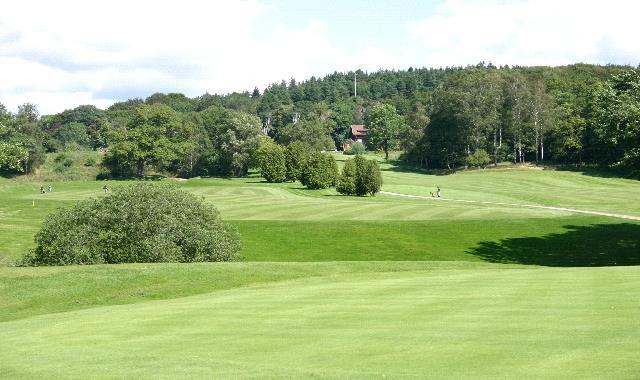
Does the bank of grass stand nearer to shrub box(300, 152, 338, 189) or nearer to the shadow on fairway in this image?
the shadow on fairway

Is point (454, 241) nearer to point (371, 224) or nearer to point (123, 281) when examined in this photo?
point (371, 224)

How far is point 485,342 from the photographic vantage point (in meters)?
12.3

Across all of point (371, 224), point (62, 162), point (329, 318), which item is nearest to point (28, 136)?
point (62, 162)

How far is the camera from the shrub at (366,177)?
8519cm

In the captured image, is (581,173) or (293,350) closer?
(293,350)

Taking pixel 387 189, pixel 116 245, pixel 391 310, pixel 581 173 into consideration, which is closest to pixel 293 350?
pixel 391 310

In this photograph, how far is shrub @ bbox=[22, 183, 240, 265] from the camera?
1394 inches

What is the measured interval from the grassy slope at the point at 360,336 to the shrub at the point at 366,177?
63842 millimetres

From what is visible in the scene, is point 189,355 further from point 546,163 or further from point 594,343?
point 546,163

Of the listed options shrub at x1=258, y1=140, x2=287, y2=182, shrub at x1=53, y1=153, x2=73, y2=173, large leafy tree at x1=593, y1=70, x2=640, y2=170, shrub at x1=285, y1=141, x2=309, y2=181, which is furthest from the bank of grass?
shrub at x1=53, y1=153, x2=73, y2=173

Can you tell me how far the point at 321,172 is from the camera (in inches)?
3900

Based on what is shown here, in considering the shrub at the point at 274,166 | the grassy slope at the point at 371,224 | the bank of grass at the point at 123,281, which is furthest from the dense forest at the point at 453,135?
the bank of grass at the point at 123,281

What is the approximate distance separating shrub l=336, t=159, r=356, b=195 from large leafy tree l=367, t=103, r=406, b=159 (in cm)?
8013

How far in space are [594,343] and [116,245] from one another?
95.3ft
